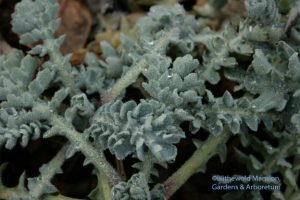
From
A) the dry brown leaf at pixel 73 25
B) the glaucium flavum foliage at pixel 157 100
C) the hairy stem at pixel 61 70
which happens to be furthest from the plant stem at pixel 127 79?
the dry brown leaf at pixel 73 25

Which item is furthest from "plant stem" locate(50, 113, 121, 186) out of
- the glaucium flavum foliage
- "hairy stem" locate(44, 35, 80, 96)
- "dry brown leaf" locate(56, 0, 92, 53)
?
"dry brown leaf" locate(56, 0, 92, 53)

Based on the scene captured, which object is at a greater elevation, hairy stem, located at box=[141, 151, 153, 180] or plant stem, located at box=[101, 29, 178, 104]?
plant stem, located at box=[101, 29, 178, 104]

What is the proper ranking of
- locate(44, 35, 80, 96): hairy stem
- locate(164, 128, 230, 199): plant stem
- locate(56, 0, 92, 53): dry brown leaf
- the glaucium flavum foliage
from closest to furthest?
the glaucium flavum foliage, locate(164, 128, 230, 199): plant stem, locate(44, 35, 80, 96): hairy stem, locate(56, 0, 92, 53): dry brown leaf

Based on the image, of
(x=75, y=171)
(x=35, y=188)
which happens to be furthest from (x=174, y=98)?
(x=75, y=171)

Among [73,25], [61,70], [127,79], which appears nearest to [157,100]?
[127,79]

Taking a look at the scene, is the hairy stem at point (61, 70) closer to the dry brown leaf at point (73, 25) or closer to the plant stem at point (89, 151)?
the plant stem at point (89, 151)

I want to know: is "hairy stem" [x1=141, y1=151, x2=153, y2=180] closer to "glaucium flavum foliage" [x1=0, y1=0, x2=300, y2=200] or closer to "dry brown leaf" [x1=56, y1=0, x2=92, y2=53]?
"glaucium flavum foliage" [x1=0, y1=0, x2=300, y2=200]
